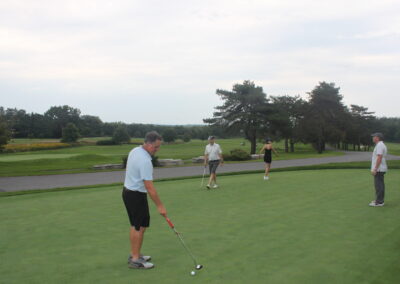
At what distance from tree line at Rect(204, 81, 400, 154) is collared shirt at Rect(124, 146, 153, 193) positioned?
46.9 m

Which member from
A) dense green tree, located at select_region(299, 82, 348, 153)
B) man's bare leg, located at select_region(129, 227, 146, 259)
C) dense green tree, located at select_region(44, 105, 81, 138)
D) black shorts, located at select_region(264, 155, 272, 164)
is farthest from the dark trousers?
dense green tree, located at select_region(44, 105, 81, 138)

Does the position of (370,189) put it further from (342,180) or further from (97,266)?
(97,266)

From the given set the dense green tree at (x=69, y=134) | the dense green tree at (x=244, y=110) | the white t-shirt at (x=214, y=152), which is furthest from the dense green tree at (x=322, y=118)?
the white t-shirt at (x=214, y=152)

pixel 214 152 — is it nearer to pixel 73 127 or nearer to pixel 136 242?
pixel 136 242

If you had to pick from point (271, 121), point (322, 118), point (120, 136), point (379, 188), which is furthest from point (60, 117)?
point (379, 188)

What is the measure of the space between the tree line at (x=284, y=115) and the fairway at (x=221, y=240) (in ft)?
135

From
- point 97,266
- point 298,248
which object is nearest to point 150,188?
point 97,266

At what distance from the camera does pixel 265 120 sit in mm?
53312

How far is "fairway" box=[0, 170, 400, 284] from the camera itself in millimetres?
5191

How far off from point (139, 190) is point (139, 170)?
326 millimetres

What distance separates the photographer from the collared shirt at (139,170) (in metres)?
5.59

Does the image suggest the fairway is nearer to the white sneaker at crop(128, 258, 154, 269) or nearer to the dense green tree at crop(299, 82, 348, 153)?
the white sneaker at crop(128, 258, 154, 269)

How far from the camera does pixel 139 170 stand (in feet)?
18.5

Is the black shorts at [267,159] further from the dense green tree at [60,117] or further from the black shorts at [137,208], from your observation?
the dense green tree at [60,117]
